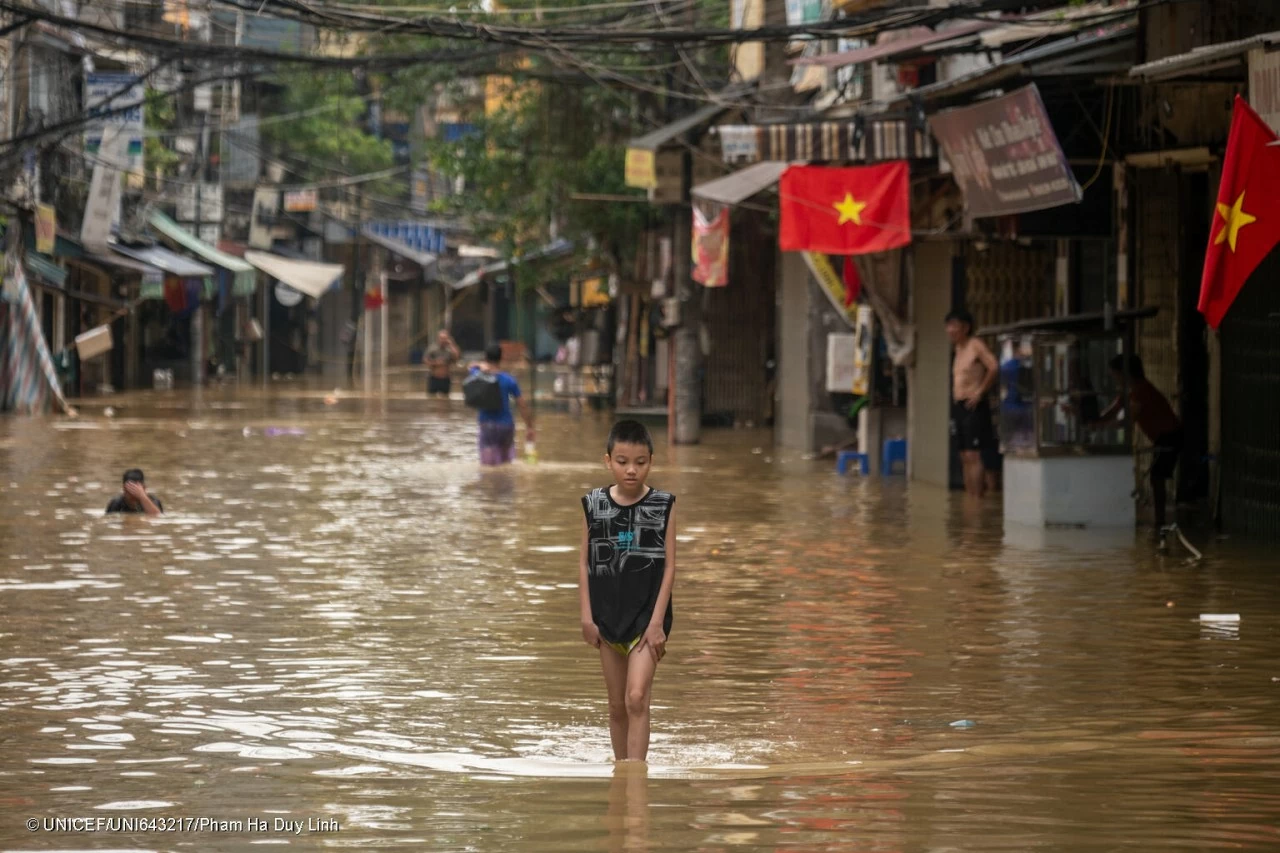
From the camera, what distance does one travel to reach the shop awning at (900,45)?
18703 mm

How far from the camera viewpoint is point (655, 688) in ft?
31.7

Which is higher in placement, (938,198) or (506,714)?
(938,198)

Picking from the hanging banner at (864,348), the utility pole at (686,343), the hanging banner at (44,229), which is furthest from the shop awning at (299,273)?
the hanging banner at (864,348)

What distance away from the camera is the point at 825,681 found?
387 inches

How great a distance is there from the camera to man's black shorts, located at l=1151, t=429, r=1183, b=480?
16.7 m

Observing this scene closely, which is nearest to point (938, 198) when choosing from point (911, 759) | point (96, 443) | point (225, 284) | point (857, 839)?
point (96, 443)

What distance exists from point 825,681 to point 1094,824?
3.19 m

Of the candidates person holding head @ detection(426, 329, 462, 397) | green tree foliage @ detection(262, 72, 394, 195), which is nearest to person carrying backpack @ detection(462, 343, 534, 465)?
person holding head @ detection(426, 329, 462, 397)

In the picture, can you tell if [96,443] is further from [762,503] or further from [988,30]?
[988,30]

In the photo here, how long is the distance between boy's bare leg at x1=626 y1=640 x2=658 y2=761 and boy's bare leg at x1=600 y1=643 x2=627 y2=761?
40mm

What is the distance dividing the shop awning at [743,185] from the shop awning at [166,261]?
88.0 feet

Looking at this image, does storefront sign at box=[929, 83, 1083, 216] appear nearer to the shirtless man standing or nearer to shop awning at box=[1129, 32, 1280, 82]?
shop awning at box=[1129, 32, 1280, 82]

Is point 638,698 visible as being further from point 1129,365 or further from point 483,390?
point 483,390

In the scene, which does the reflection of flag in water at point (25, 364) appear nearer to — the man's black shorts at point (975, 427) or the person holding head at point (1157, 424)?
the man's black shorts at point (975, 427)
